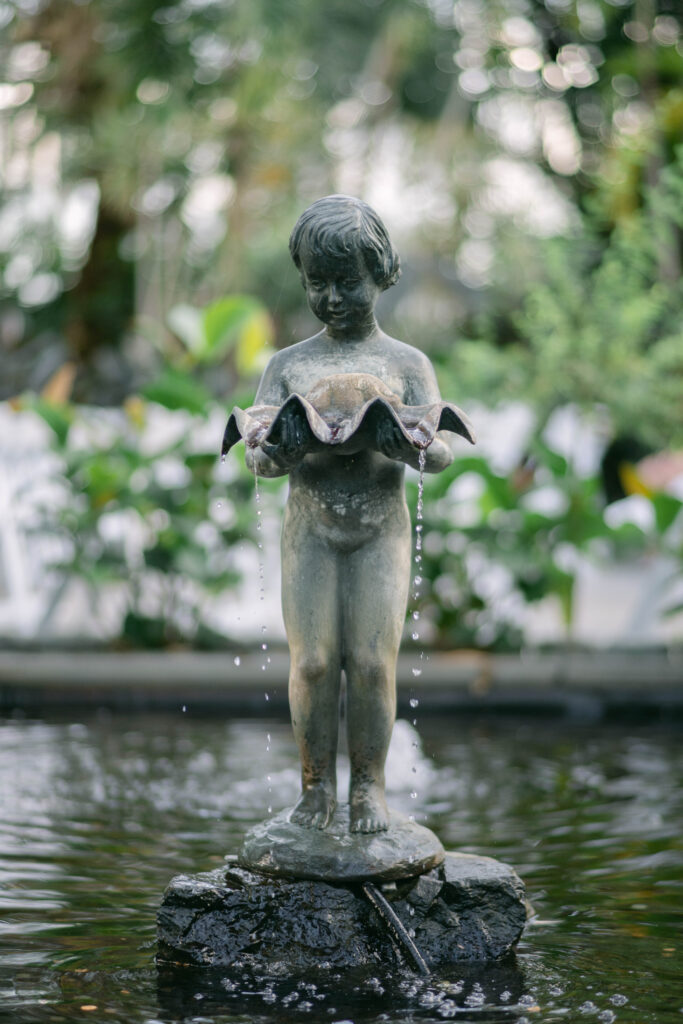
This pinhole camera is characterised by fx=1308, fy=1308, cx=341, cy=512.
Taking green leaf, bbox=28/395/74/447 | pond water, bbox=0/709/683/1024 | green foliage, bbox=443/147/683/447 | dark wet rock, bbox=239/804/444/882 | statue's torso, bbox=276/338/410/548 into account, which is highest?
green foliage, bbox=443/147/683/447

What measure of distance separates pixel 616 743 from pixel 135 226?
360 inches

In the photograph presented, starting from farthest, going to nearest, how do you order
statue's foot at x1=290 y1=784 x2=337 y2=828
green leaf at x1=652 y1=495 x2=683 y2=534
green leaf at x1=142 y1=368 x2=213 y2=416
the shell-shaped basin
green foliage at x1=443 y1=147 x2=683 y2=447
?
green foliage at x1=443 y1=147 x2=683 y2=447 → green leaf at x1=142 y1=368 x2=213 y2=416 → green leaf at x1=652 y1=495 x2=683 y2=534 → statue's foot at x1=290 y1=784 x2=337 y2=828 → the shell-shaped basin

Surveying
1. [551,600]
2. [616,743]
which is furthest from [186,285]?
[616,743]

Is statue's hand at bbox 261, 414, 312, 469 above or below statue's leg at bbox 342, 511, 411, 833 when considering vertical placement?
above

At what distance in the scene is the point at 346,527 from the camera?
11.2 feet

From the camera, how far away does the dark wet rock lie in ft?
10.7

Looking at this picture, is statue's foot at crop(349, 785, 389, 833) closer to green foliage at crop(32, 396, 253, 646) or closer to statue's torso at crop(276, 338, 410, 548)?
statue's torso at crop(276, 338, 410, 548)

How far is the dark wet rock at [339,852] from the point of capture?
10.7 ft

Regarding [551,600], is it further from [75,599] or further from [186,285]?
[186,285]

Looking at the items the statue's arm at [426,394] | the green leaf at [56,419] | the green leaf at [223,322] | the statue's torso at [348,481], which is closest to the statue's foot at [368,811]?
the statue's torso at [348,481]

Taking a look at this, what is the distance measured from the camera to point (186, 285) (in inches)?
627

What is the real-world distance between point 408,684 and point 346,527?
447 centimetres

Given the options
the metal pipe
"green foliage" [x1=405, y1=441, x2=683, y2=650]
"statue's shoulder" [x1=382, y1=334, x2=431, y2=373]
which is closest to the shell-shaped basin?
"statue's shoulder" [x1=382, y1=334, x2=431, y2=373]

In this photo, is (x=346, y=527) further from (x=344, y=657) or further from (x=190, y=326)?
(x=190, y=326)
